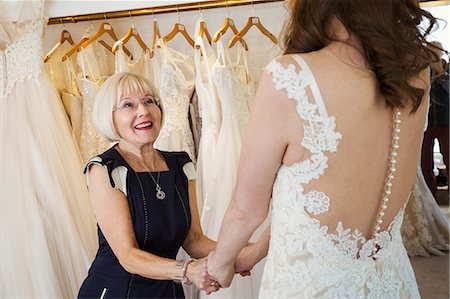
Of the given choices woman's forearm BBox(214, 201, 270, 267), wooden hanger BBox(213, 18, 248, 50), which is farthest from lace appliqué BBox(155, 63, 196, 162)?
woman's forearm BBox(214, 201, 270, 267)

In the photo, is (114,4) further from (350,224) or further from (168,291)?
(350,224)

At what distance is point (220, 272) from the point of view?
146cm

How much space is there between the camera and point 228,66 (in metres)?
2.34

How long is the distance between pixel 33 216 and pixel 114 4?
35.1 inches

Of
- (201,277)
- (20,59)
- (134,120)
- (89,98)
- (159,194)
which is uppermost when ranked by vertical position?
(20,59)

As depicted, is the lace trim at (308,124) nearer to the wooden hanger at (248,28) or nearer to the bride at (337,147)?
the bride at (337,147)

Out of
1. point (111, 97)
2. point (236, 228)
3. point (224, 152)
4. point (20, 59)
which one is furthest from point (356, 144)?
point (20, 59)

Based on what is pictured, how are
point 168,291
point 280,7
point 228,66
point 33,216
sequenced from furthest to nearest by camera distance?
point 280,7 → point 228,66 → point 33,216 → point 168,291

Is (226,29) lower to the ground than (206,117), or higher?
higher

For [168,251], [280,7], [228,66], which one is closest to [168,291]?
[168,251]

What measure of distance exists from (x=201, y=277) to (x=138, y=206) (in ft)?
0.99

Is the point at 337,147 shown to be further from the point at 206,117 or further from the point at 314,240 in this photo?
the point at 206,117

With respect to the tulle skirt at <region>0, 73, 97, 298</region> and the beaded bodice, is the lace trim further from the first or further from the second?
the beaded bodice

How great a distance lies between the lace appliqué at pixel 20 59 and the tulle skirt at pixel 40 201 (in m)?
0.03
